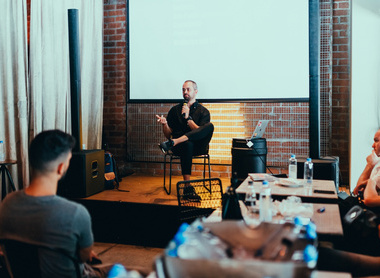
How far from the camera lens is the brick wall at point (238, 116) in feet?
15.9

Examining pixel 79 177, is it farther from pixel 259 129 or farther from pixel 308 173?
pixel 308 173

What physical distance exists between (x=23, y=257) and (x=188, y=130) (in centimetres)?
320

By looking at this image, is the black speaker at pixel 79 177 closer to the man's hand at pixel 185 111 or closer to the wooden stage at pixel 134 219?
the wooden stage at pixel 134 219

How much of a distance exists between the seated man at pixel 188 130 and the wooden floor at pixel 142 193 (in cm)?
37

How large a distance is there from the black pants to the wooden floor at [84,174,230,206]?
352 millimetres

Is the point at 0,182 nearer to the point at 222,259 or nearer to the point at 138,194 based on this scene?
the point at 138,194

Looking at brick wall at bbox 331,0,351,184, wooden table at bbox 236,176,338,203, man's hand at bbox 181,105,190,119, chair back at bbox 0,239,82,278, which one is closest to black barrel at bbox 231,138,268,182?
man's hand at bbox 181,105,190,119

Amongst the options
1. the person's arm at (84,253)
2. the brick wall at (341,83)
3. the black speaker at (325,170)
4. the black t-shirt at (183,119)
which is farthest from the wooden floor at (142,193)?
the person's arm at (84,253)

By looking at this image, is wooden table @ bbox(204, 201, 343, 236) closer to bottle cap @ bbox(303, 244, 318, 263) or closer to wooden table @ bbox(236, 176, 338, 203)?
wooden table @ bbox(236, 176, 338, 203)

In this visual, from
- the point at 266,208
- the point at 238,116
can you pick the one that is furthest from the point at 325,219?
the point at 238,116

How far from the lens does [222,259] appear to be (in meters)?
0.99

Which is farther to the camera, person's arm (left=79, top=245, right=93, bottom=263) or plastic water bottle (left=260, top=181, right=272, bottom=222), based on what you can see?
plastic water bottle (left=260, top=181, right=272, bottom=222)

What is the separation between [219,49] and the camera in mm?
5160

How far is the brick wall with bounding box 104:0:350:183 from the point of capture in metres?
4.84
